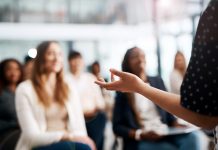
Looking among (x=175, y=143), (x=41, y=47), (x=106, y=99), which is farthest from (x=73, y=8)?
Answer: (x=175, y=143)

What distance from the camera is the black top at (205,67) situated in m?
0.65

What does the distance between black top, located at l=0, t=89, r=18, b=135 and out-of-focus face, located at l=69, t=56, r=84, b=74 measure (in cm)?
32

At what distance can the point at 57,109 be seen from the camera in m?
1.77

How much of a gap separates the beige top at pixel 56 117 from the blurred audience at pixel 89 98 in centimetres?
12

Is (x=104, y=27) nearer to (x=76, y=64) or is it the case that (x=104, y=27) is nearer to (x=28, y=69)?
(x=76, y=64)

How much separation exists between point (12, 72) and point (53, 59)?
21 centimetres

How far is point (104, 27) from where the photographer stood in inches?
75.3

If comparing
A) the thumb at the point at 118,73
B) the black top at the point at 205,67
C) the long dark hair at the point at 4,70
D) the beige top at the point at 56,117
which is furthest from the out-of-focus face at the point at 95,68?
the black top at the point at 205,67

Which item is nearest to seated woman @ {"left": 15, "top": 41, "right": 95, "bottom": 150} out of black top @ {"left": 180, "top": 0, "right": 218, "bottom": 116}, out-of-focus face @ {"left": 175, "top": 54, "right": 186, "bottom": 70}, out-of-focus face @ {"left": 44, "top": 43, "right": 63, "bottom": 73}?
out-of-focus face @ {"left": 44, "top": 43, "right": 63, "bottom": 73}

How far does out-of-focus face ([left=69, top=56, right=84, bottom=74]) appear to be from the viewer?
179 cm

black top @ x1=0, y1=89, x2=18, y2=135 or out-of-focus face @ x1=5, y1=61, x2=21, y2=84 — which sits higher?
out-of-focus face @ x1=5, y1=61, x2=21, y2=84

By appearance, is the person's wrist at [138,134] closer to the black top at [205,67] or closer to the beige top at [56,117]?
the beige top at [56,117]

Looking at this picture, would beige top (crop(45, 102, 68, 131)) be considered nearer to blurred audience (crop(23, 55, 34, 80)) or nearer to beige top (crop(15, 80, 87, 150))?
beige top (crop(15, 80, 87, 150))

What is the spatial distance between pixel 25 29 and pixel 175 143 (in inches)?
40.9
